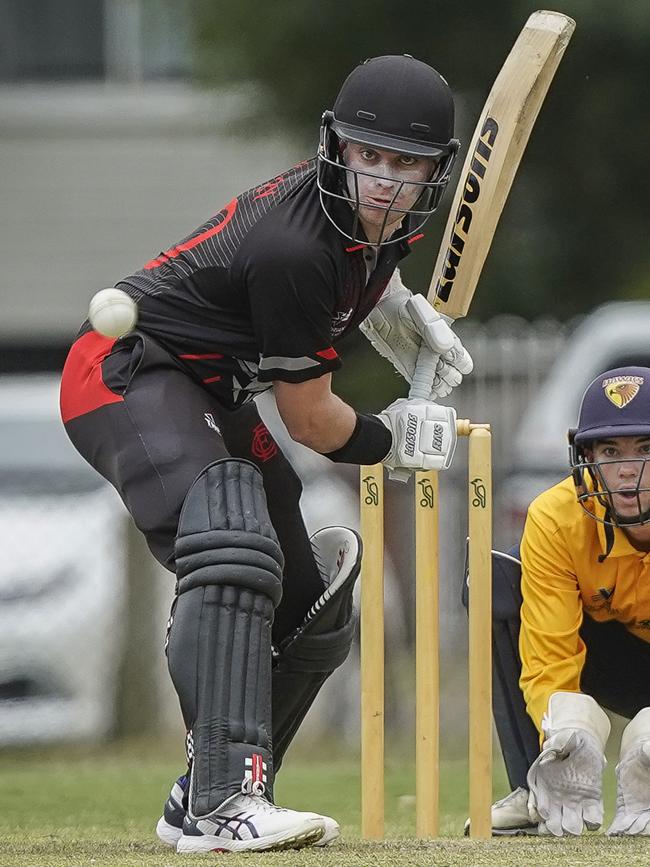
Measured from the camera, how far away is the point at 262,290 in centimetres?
302

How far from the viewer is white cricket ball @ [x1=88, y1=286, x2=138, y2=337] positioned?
10.2 feet

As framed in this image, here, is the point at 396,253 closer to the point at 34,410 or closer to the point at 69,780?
the point at 69,780

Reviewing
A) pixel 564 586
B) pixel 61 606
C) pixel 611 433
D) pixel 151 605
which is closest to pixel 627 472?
pixel 611 433

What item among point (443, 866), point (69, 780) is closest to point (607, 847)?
point (443, 866)

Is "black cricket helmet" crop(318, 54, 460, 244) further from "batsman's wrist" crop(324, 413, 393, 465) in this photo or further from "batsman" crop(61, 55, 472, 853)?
"batsman's wrist" crop(324, 413, 393, 465)

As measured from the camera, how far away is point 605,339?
791cm

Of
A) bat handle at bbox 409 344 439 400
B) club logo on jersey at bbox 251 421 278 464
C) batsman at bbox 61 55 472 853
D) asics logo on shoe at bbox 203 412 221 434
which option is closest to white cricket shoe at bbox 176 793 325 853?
batsman at bbox 61 55 472 853

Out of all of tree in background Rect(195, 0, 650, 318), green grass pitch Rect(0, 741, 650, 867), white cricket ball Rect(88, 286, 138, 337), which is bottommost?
green grass pitch Rect(0, 741, 650, 867)

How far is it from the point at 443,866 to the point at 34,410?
4.62m

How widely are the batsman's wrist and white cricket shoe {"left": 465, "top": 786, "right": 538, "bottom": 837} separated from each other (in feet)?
2.93

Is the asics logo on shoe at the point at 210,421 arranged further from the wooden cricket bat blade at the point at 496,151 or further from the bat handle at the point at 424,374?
the wooden cricket bat blade at the point at 496,151

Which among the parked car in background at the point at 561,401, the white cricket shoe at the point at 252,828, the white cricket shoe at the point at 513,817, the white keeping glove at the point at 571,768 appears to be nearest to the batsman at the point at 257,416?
the white cricket shoe at the point at 252,828

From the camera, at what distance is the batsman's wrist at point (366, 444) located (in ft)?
10.7

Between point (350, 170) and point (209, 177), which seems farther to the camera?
point (209, 177)
